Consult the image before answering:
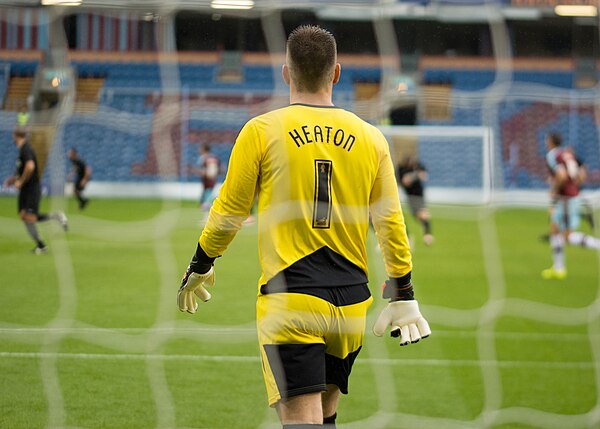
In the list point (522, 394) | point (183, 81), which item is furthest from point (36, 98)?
point (522, 394)

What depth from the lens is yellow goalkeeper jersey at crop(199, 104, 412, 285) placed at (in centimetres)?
280

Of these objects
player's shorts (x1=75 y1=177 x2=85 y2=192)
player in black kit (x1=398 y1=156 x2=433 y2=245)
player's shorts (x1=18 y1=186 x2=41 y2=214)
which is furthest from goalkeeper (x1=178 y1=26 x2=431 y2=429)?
player's shorts (x1=75 y1=177 x2=85 y2=192)

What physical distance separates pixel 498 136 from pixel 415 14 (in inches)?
171

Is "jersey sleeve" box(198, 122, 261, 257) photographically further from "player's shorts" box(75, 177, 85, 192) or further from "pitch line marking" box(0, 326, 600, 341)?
"player's shorts" box(75, 177, 85, 192)

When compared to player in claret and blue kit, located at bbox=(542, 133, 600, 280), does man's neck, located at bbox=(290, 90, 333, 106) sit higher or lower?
higher

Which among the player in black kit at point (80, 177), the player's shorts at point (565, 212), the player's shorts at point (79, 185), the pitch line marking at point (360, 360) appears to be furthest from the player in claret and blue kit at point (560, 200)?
the player in black kit at point (80, 177)

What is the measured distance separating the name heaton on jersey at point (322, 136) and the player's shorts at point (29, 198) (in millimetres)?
8488

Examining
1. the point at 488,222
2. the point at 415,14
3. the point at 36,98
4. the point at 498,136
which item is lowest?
the point at 488,222

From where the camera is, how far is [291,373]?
2758mm

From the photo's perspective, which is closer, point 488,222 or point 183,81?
point 488,222

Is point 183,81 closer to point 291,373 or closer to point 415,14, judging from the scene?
point 415,14

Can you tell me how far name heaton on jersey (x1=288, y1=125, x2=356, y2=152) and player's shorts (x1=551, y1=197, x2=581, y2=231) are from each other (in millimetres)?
8364

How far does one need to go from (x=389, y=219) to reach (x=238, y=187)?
1.76ft

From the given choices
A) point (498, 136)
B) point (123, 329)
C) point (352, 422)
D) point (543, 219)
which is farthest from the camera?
point (498, 136)
